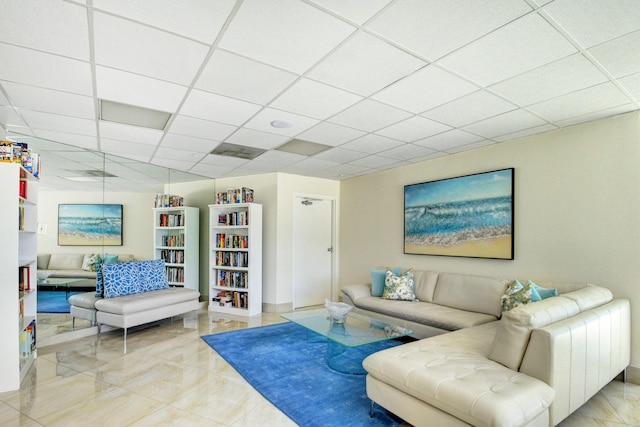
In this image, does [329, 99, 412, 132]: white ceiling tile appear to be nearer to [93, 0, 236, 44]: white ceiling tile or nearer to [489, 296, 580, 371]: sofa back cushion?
[93, 0, 236, 44]: white ceiling tile

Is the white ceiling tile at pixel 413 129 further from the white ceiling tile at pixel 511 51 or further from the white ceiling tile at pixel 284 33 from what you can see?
the white ceiling tile at pixel 284 33

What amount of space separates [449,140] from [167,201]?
450 centimetres

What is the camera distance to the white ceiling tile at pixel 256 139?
3.60 m

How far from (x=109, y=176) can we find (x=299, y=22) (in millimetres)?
4186

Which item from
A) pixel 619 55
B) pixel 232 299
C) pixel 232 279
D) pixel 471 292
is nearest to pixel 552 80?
pixel 619 55

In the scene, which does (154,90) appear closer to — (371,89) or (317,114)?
(317,114)

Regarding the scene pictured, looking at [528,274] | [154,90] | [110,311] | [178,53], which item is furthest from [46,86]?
[528,274]

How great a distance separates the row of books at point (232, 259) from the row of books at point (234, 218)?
0.53m

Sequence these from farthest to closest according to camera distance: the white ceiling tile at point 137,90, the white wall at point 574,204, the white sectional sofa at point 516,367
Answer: the white wall at point 574,204
the white ceiling tile at point 137,90
the white sectional sofa at point 516,367

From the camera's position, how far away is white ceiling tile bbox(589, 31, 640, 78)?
75.8 inches

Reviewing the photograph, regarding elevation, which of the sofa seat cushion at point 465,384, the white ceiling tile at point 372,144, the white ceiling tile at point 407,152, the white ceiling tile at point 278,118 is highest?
the white ceiling tile at point 278,118

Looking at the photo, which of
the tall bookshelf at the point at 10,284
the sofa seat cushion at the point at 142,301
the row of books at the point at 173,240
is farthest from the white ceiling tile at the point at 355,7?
the row of books at the point at 173,240

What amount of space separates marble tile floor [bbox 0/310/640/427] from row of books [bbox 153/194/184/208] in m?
2.29

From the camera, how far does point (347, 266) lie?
245 inches
